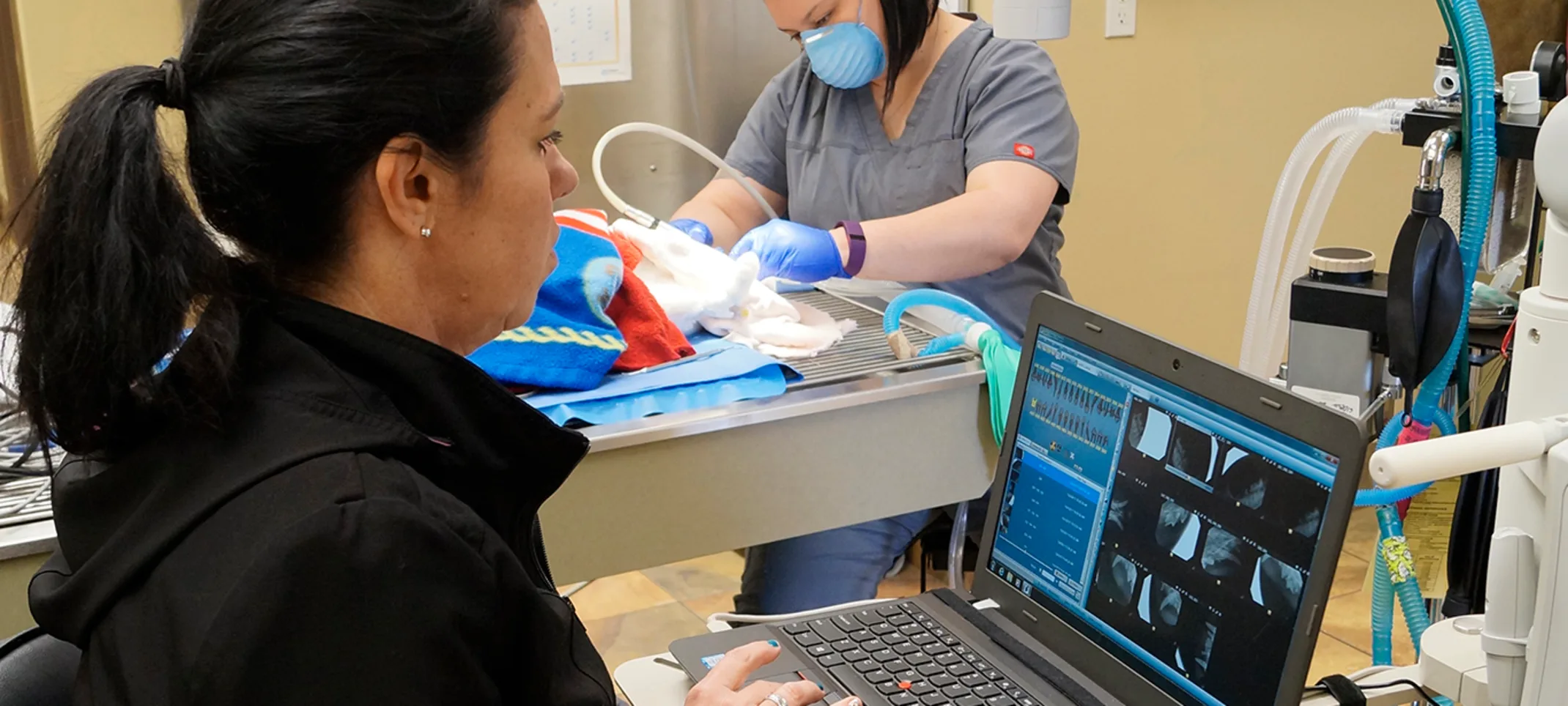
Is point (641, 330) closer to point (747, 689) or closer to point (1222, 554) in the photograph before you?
point (747, 689)


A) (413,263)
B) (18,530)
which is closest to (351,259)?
(413,263)

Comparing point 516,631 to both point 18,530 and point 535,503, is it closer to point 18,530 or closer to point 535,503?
point 535,503

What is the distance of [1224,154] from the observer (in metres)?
2.83

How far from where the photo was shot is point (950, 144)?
1.93m

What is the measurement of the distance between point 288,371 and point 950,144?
1288 mm

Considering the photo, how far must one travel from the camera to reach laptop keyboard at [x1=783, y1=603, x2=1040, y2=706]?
986mm

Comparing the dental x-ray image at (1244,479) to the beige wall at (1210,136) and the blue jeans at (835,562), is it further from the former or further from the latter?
the beige wall at (1210,136)

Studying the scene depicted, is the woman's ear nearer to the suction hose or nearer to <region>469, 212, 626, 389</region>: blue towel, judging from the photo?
<region>469, 212, 626, 389</region>: blue towel

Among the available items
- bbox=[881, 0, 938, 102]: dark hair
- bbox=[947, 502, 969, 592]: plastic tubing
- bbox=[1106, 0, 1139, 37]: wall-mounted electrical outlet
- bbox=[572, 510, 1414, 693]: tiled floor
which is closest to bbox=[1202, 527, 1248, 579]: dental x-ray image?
bbox=[947, 502, 969, 592]: plastic tubing

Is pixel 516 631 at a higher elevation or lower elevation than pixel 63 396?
lower

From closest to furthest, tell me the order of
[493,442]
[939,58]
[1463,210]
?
1. [493,442]
2. [1463,210]
3. [939,58]

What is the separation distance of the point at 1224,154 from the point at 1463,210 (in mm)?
1781

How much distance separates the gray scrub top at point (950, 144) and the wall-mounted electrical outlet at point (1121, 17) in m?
1.06

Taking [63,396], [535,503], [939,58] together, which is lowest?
[535,503]
